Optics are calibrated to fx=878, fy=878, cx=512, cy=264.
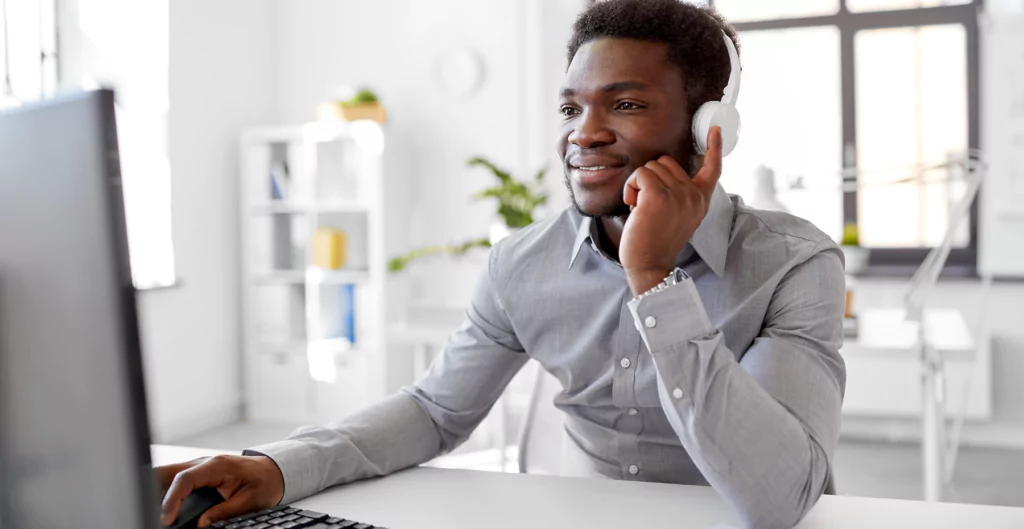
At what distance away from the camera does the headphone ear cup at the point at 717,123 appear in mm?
1135

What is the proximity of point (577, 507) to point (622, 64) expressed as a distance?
572mm

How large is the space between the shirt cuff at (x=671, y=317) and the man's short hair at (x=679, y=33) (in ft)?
1.17

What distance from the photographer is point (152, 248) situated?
13.9 ft

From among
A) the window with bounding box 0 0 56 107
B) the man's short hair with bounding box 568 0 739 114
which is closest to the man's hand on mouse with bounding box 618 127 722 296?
the man's short hair with bounding box 568 0 739 114

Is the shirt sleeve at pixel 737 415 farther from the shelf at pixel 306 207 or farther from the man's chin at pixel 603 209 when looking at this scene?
the shelf at pixel 306 207

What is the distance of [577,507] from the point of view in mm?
972

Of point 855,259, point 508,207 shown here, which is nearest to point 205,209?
point 508,207

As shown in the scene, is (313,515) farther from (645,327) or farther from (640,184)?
(640,184)

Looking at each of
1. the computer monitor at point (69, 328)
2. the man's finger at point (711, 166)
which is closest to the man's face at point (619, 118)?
the man's finger at point (711, 166)

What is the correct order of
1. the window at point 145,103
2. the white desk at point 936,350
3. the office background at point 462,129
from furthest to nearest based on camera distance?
the window at point 145,103, the office background at point 462,129, the white desk at point 936,350

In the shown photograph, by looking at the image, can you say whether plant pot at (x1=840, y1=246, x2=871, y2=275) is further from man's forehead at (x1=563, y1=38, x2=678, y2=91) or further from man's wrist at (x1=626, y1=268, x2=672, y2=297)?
man's wrist at (x1=626, y1=268, x2=672, y2=297)

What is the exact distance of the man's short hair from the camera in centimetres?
119

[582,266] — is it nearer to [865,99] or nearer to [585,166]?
Answer: [585,166]

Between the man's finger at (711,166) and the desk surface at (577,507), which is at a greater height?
the man's finger at (711,166)
